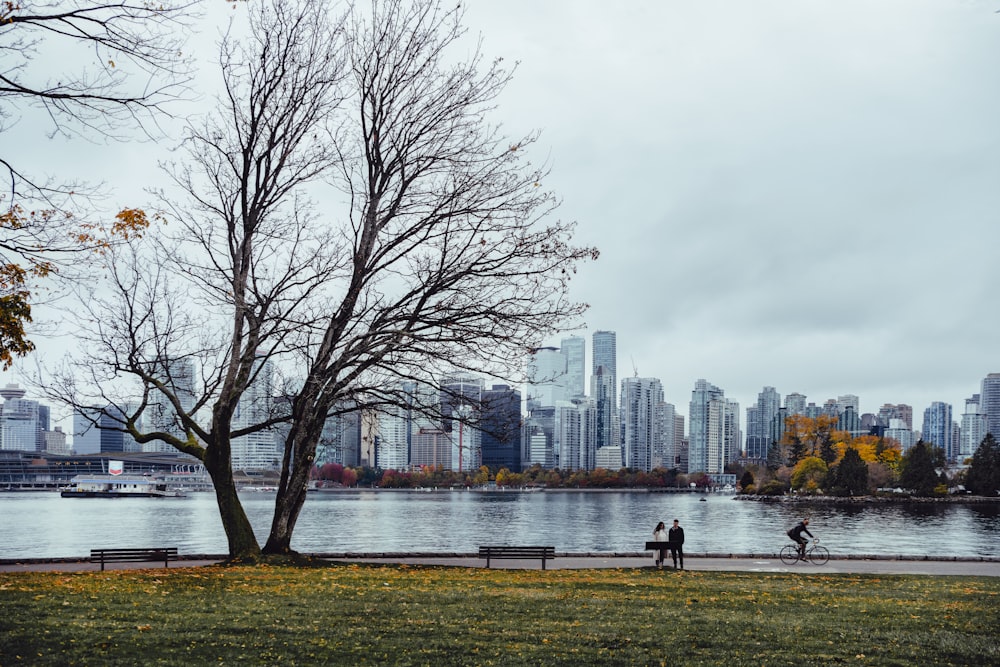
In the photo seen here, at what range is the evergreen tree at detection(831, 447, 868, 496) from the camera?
163 meters

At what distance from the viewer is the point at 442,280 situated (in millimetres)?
23359

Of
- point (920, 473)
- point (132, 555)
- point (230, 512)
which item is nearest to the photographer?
point (230, 512)

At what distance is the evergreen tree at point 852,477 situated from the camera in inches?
6407

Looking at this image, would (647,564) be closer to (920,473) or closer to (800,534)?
(800,534)

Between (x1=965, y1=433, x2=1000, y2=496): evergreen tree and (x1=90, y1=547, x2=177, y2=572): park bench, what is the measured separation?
544ft

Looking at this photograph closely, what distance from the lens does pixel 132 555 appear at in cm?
2673

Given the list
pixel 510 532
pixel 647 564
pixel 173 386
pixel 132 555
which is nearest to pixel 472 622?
pixel 173 386

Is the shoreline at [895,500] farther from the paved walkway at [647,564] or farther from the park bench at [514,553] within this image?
the park bench at [514,553]

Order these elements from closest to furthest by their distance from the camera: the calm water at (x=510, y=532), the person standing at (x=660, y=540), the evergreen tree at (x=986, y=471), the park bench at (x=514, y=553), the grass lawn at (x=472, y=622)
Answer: the grass lawn at (x=472, y=622) < the person standing at (x=660, y=540) < the park bench at (x=514, y=553) < the calm water at (x=510, y=532) < the evergreen tree at (x=986, y=471)

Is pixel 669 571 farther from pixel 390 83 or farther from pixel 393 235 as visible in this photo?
pixel 390 83

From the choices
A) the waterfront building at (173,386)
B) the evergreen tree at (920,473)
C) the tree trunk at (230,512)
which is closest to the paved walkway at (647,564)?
the tree trunk at (230,512)

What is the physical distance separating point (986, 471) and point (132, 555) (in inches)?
6629

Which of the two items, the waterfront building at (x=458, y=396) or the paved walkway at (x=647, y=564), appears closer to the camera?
the waterfront building at (x=458, y=396)

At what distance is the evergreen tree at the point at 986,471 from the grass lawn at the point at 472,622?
6397 inches
